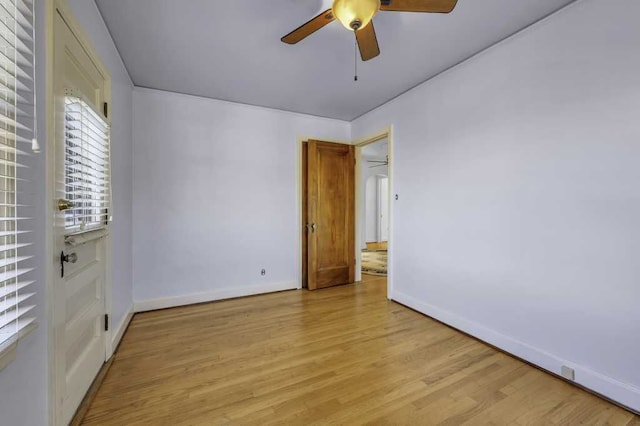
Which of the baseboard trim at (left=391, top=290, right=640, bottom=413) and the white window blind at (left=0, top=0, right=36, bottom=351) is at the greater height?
the white window blind at (left=0, top=0, right=36, bottom=351)

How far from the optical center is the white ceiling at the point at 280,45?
6.40 feet

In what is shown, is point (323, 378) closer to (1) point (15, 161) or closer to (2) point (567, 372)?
(2) point (567, 372)

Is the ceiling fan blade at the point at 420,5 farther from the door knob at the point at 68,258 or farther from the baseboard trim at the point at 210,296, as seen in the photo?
the baseboard trim at the point at 210,296

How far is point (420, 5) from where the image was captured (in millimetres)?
1513

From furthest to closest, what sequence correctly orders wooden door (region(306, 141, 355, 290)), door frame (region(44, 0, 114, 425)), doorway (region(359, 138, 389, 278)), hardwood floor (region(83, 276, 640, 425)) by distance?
doorway (region(359, 138, 389, 278)) → wooden door (region(306, 141, 355, 290)) → hardwood floor (region(83, 276, 640, 425)) → door frame (region(44, 0, 114, 425))

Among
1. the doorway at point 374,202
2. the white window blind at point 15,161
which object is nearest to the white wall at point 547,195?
the white window blind at point 15,161

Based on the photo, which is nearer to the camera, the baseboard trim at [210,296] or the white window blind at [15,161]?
the white window blind at [15,161]

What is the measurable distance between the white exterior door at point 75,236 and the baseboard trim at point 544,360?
298cm

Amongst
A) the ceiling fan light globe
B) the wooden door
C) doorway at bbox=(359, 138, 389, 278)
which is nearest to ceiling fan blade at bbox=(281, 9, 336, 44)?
the ceiling fan light globe

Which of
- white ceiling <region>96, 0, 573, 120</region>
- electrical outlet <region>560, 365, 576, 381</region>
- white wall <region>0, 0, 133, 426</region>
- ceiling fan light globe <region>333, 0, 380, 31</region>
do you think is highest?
white ceiling <region>96, 0, 573, 120</region>

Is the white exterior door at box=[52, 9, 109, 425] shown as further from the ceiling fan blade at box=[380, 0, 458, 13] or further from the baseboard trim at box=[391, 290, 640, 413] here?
the baseboard trim at box=[391, 290, 640, 413]

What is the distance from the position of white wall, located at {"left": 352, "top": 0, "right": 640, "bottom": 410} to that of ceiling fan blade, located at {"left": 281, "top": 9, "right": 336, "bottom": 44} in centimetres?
168

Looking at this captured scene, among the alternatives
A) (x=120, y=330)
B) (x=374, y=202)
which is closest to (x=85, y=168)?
(x=120, y=330)

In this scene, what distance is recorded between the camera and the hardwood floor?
1.59 m
